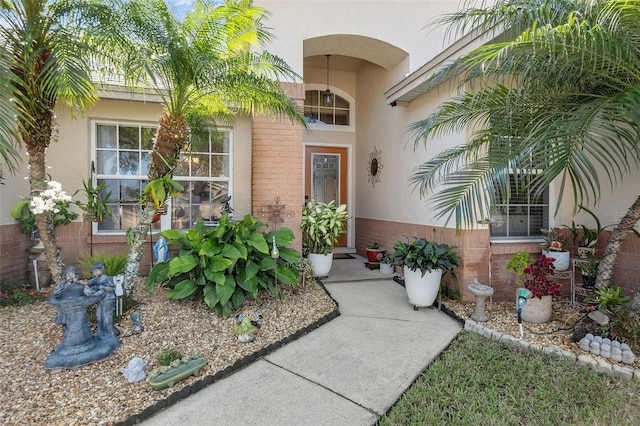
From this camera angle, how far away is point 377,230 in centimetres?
664

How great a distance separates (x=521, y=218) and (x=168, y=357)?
5.00 m

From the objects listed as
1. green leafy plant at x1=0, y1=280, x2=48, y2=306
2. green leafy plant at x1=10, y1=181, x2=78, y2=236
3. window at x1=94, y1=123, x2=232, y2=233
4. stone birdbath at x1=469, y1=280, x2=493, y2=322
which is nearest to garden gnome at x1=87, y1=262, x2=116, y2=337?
green leafy plant at x1=10, y1=181, x2=78, y2=236

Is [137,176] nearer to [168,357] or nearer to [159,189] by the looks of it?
[159,189]

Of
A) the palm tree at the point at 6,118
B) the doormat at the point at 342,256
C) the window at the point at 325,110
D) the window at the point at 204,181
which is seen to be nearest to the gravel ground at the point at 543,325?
the doormat at the point at 342,256

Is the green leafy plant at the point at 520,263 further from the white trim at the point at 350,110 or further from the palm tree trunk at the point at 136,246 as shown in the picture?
the white trim at the point at 350,110

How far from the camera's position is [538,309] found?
3668 mm

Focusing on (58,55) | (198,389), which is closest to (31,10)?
(58,55)

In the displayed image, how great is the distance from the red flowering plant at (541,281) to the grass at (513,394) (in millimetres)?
855

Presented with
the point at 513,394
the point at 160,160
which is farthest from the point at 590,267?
the point at 160,160

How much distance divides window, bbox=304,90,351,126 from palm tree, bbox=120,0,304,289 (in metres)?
3.67

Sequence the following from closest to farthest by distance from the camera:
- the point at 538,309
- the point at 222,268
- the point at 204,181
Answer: the point at 222,268 → the point at 538,309 → the point at 204,181

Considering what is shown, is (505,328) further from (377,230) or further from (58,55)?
(58,55)

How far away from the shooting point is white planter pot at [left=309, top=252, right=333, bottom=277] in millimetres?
5336

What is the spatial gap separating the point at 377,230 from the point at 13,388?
5636 mm
